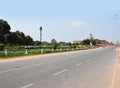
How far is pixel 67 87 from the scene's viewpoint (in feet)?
39.0

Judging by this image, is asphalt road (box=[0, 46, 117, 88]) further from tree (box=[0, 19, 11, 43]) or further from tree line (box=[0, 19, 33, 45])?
tree (box=[0, 19, 11, 43])

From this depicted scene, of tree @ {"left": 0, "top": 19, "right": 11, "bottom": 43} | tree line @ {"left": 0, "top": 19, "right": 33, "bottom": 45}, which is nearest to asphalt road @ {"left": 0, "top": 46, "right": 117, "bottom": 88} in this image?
tree line @ {"left": 0, "top": 19, "right": 33, "bottom": 45}

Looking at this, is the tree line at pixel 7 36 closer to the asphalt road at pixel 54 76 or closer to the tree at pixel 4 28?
the tree at pixel 4 28

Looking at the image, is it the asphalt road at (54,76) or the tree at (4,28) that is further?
the tree at (4,28)

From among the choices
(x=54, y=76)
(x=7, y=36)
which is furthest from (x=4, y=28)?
(x=54, y=76)

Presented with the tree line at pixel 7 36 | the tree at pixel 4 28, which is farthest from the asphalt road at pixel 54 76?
the tree at pixel 4 28

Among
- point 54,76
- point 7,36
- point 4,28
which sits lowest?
point 54,76

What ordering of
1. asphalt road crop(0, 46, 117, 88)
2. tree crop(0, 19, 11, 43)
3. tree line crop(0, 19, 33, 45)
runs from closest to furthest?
asphalt road crop(0, 46, 117, 88) < tree line crop(0, 19, 33, 45) < tree crop(0, 19, 11, 43)

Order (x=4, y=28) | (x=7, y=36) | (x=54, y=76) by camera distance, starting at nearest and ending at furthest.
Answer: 1. (x=54, y=76)
2. (x=7, y=36)
3. (x=4, y=28)

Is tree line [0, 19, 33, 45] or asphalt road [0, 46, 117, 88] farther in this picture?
tree line [0, 19, 33, 45]

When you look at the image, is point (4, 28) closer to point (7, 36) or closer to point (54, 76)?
point (7, 36)

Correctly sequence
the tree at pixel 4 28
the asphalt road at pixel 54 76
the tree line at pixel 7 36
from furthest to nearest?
the tree at pixel 4 28
the tree line at pixel 7 36
the asphalt road at pixel 54 76

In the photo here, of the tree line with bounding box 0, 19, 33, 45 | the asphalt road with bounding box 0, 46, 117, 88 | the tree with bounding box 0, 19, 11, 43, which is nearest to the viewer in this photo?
the asphalt road with bounding box 0, 46, 117, 88

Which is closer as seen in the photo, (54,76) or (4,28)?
(54,76)
